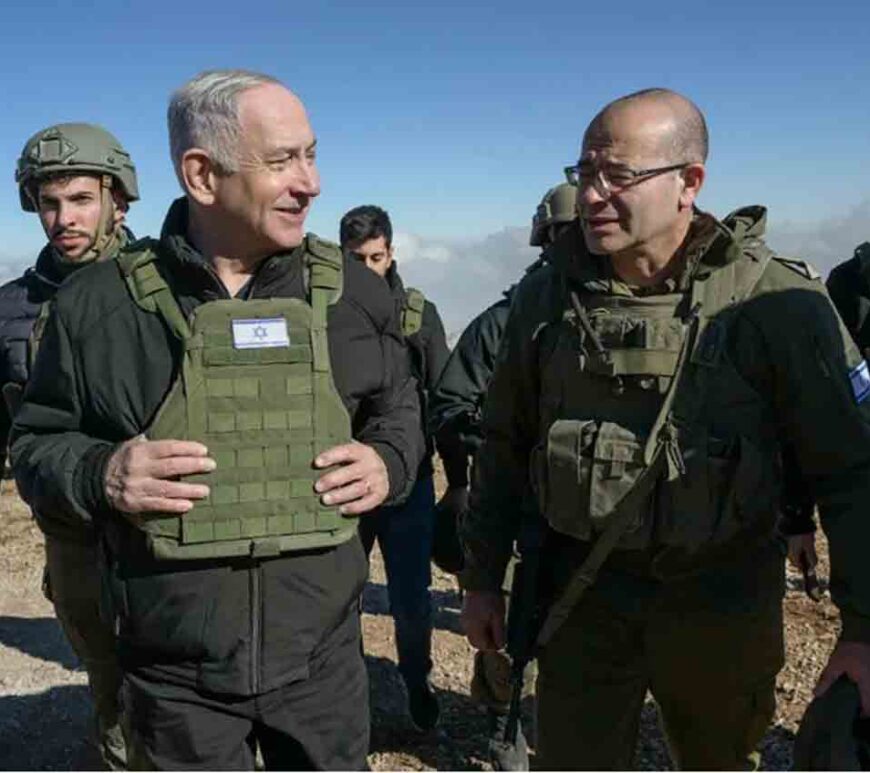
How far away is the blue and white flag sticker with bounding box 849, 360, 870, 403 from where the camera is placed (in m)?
2.44

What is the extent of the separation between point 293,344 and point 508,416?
2.72 feet

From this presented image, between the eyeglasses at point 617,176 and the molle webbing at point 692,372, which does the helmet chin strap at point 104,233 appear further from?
the molle webbing at point 692,372

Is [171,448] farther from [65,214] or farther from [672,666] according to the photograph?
[65,214]

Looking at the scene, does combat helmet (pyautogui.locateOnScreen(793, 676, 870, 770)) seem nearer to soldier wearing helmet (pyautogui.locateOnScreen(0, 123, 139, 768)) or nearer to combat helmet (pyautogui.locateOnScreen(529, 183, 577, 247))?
soldier wearing helmet (pyautogui.locateOnScreen(0, 123, 139, 768))

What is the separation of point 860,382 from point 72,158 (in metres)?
2.95

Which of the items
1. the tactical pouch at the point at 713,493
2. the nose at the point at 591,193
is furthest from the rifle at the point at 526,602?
the nose at the point at 591,193

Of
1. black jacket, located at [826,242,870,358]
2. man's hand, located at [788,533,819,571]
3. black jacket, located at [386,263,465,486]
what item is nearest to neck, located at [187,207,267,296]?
man's hand, located at [788,533,819,571]

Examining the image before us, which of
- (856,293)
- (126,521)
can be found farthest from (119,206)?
(856,293)

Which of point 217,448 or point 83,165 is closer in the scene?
point 217,448

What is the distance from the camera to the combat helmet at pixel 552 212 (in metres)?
4.36

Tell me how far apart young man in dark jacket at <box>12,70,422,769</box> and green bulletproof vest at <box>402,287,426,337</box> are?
2347 millimetres

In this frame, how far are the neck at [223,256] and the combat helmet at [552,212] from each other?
7.07ft

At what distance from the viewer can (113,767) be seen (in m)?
3.84

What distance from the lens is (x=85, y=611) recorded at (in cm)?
355
